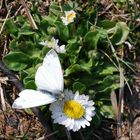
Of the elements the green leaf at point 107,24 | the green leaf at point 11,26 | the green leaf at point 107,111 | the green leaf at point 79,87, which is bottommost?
the green leaf at point 107,111

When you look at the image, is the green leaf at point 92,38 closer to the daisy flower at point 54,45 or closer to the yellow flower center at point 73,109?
the daisy flower at point 54,45

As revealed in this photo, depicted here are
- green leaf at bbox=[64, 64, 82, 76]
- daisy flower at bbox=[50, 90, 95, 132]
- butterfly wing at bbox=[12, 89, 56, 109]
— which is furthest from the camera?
green leaf at bbox=[64, 64, 82, 76]

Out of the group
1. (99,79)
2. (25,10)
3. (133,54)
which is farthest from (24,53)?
(133,54)

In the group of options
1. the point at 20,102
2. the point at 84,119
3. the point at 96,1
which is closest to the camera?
the point at 20,102

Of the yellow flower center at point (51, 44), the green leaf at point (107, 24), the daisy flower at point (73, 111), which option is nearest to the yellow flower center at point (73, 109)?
the daisy flower at point (73, 111)

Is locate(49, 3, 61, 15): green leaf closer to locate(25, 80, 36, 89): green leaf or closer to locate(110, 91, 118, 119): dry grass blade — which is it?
locate(25, 80, 36, 89): green leaf

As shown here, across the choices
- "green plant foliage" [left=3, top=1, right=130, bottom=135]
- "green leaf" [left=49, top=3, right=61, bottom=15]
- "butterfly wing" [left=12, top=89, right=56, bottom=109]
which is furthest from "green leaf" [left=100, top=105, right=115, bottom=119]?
"green leaf" [left=49, top=3, right=61, bottom=15]

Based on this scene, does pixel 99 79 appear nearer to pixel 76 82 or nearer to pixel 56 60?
pixel 76 82
